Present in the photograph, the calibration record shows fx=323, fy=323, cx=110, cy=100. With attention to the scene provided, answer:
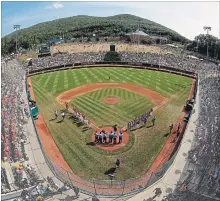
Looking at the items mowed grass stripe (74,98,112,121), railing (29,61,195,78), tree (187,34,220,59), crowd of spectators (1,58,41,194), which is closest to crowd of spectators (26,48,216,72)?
railing (29,61,195,78)

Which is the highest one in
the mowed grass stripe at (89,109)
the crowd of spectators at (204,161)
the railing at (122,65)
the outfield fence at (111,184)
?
the railing at (122,65)

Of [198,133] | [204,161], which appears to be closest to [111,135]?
[198,133]

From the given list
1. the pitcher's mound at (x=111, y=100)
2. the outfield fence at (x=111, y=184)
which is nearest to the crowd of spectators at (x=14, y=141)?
the outfield fence at (x=111, y=184)

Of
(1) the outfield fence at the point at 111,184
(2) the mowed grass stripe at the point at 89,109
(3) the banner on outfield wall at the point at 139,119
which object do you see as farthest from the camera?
(2) the mowed grass stripe at the point at 89,109

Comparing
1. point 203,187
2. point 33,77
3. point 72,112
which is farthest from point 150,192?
point 33,77

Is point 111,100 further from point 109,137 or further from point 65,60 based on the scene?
point 65,60

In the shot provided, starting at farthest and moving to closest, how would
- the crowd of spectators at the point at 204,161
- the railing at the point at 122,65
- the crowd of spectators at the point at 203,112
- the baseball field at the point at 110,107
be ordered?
the railing at the point at 122,65, the baseball field at the point at 110,107, the crowd of spectators at the point at 203,112, the crowd of spectators at the point at 204,161

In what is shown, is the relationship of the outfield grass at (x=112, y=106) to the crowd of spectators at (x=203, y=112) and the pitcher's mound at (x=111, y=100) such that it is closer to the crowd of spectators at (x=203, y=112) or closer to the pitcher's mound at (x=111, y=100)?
the pitcher's mound at (x=111, y=100)
